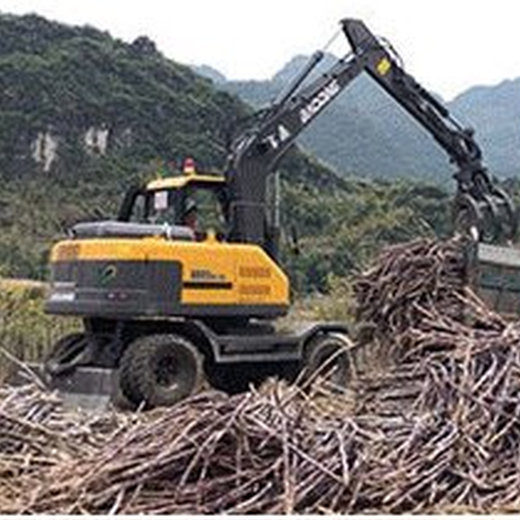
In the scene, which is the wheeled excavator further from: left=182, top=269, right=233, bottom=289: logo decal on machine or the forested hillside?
the forested hillside

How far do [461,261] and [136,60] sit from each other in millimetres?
44863

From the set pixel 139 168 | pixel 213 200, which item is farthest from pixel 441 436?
pixel 139 168

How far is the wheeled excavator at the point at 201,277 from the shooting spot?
12.3 m

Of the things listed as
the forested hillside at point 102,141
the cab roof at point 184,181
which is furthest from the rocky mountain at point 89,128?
the cab roof at point 184,181

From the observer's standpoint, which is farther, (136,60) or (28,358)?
(136,60)

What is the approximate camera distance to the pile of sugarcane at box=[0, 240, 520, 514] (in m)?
5.61

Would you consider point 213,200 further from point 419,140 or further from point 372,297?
point 419,140

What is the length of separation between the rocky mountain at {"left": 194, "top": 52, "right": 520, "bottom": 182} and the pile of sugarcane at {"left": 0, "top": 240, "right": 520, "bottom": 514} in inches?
2247

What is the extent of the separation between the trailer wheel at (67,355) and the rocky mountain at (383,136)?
5082 centimetres

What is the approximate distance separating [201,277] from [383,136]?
225 ft

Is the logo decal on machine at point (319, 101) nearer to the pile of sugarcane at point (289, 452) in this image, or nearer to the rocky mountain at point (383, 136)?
the pile of sugarcane at point (289, 452)

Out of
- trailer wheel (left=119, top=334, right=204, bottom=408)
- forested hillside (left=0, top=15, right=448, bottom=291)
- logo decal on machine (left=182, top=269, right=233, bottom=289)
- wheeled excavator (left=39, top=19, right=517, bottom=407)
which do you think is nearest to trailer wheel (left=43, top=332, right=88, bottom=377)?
wheeled excavator (left=39, top=19, right=517, bottom=407)

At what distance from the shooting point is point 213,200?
14.0 m

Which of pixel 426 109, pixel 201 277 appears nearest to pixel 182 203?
pixel 201 277
